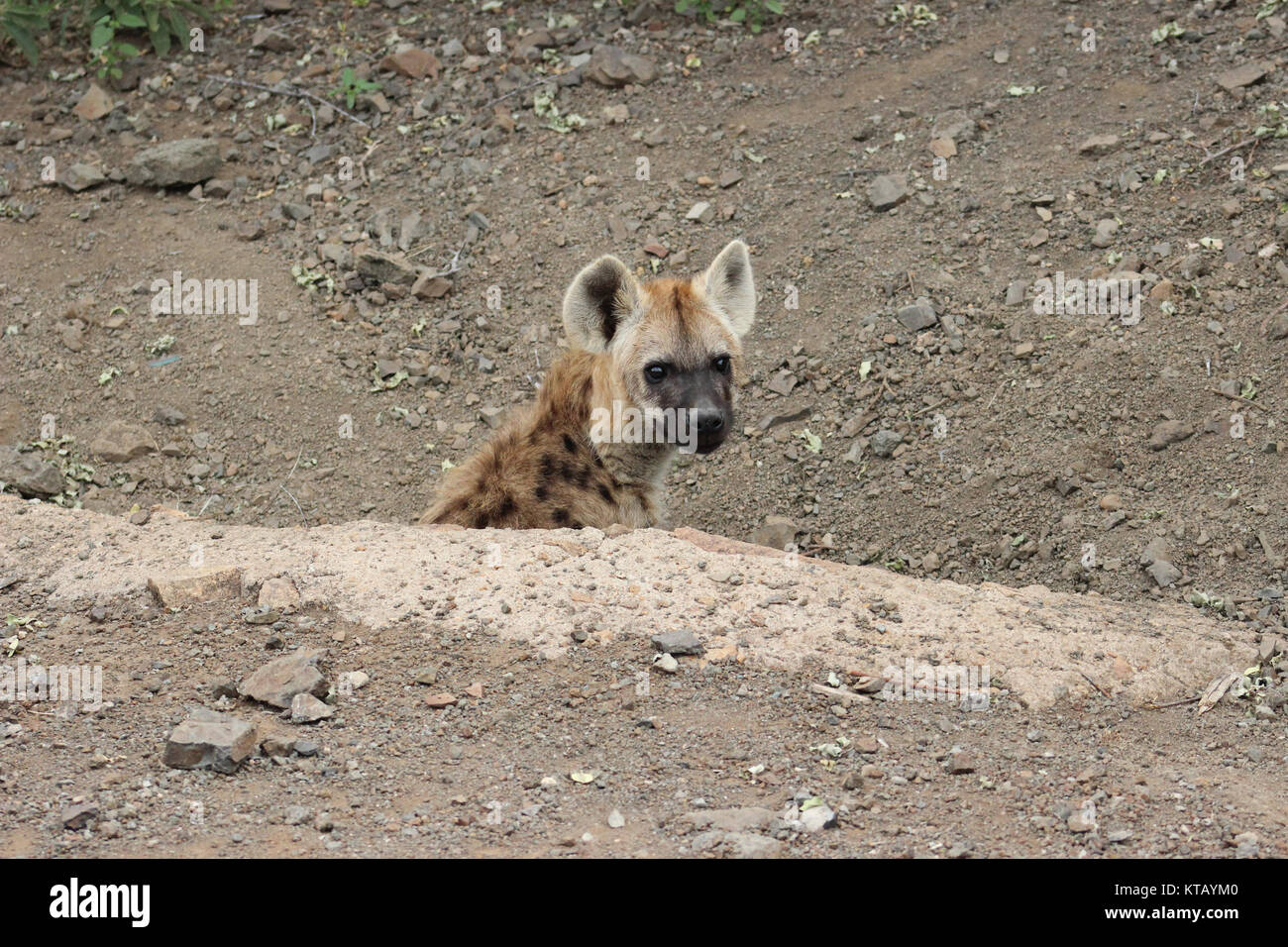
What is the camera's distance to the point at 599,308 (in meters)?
5.38

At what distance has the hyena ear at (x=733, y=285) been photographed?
18.1 feet

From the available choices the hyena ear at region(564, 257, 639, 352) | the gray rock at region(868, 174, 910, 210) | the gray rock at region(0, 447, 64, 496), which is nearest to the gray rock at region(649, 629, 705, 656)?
the hyena ear at region(564, 257, 639, 352)

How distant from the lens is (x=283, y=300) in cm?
711

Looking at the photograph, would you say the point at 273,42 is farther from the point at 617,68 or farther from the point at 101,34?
the point at 617,68

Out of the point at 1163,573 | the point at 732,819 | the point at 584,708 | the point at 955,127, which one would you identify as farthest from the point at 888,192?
the point at 732,819

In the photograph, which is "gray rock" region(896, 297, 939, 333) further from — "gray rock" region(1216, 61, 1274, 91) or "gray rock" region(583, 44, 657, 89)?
"gray rock" region(583, 44, 657, 89)

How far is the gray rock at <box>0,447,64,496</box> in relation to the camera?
19.6ft

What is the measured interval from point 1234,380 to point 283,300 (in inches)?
191

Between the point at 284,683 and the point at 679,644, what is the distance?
→ 1.11 meters

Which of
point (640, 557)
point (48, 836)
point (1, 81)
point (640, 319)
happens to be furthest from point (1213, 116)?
point (1, 81)

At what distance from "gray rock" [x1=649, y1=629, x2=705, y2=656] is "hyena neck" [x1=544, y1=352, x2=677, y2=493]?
62.6 inches

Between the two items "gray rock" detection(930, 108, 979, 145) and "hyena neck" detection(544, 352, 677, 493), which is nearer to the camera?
"hyena neck" detection(544, 352, 677, 493)
